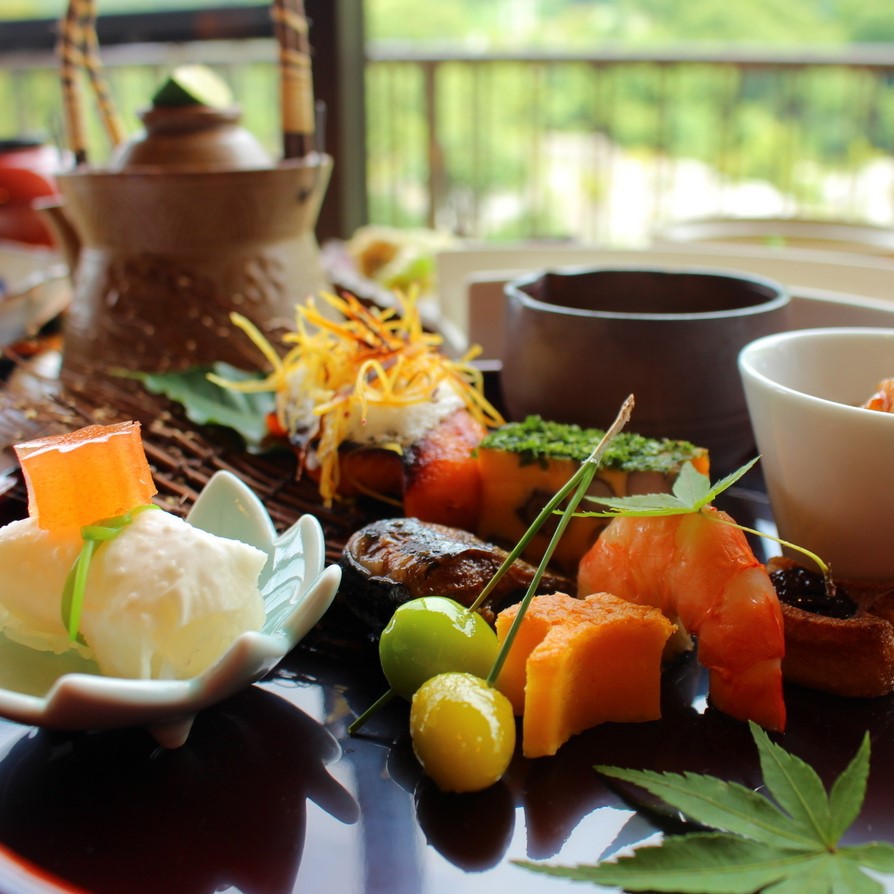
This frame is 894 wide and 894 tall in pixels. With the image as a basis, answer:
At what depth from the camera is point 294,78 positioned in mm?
1548

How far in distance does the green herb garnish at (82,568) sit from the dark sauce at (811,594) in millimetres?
580

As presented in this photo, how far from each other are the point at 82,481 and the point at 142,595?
0.12 meters

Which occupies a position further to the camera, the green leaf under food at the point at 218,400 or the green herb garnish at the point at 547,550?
the green leaf under food at the point at 218,400

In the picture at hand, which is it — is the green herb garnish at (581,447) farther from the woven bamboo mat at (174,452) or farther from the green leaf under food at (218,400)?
the green leaf under food at (218,400)

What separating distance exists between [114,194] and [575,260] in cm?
79

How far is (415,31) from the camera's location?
882cm

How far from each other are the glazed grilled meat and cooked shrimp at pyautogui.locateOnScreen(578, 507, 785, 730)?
0.28 ft

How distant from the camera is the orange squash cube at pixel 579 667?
2.27 feet

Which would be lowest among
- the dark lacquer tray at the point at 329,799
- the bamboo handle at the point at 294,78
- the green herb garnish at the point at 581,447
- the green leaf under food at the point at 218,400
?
the dark lacquer tray at the point at 329,799

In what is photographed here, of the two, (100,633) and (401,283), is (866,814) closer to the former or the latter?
(100,633)

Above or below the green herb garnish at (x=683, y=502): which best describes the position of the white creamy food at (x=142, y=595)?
below

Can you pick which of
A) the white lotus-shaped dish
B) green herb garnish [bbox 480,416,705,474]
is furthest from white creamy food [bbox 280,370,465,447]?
the white lotus-shaped dish

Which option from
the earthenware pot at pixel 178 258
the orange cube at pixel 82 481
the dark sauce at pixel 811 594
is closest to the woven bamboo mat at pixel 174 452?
the earthenware pot at pixel 178 258

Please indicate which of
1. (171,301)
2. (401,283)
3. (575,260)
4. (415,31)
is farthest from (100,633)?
(415,31)
